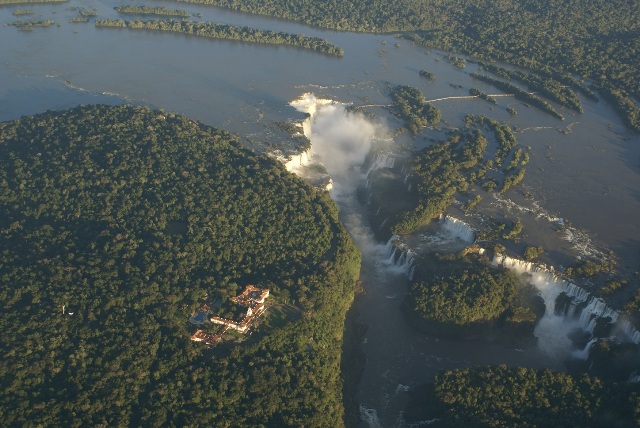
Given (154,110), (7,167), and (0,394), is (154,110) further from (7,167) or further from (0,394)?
(0,394)

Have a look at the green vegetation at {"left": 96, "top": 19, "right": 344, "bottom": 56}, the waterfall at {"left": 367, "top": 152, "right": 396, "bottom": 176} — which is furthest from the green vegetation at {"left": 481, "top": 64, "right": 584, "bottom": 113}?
the waterfall at {"left": 367, "top": 152, "right": 396, "bottom": 176}

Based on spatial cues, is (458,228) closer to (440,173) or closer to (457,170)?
(440,173)

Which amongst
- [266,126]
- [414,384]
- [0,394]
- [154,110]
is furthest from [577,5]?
[0,394]

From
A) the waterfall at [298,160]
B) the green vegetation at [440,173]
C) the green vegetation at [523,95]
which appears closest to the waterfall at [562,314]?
the green vegetation at [440,173]

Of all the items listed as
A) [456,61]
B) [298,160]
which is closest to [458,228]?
[298,160]

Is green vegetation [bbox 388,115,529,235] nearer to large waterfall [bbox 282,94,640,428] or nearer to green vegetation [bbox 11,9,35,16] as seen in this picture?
large waterfall [bbox 282,94,640,428]

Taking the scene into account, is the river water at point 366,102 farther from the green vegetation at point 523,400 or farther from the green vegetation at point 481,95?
the green vegetation at point 523,400

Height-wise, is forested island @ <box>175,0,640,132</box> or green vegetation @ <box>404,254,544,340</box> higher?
forested island @ <box>175,0,640,132</box>
